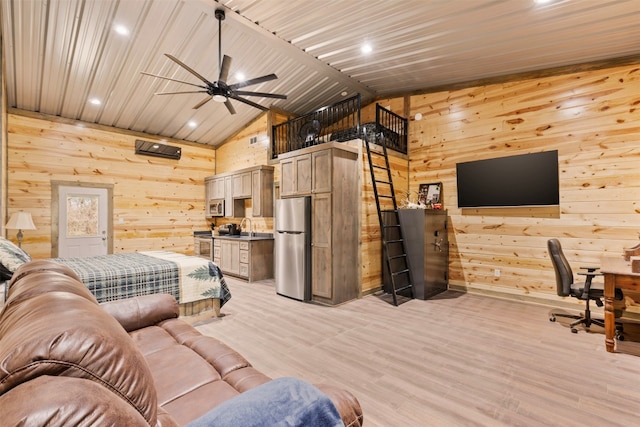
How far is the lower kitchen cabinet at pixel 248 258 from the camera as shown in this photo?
19.7 ft

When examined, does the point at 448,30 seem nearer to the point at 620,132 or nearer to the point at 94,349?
the point at 620,132

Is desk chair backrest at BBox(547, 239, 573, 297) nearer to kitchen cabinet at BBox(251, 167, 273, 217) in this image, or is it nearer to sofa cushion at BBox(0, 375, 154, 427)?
sofa cushion at BBox(0, 375, 154, 427)

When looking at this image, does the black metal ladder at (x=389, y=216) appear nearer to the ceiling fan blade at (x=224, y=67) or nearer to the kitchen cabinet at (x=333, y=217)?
the kitchen cabinet at (x=333, y=217)

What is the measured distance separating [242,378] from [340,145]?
3648 millimetres

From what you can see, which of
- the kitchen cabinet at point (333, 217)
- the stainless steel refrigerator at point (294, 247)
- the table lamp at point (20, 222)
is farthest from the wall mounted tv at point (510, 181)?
the table lamp at point (20, 222)

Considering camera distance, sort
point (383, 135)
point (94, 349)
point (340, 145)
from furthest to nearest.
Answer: point (383, 135), point (340, 145), point (94, 349)

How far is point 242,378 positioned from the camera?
149cm

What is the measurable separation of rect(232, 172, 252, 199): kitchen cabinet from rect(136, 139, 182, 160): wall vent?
1.64 metres

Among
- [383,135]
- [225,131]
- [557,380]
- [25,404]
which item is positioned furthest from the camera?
[225,131]

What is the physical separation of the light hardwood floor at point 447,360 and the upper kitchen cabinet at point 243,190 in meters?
2.65

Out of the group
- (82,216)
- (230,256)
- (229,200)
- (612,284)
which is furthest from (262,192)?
(612,284)

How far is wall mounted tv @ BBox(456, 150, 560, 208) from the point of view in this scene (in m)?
4.30

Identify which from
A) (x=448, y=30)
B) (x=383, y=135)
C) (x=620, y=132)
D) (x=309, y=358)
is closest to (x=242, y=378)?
(x=309, y=358)

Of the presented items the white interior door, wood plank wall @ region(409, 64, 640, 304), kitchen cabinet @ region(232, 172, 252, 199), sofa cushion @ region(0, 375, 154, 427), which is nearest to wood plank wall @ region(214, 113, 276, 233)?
kitchen cabinet @ region(232, 172, 252, 199)
